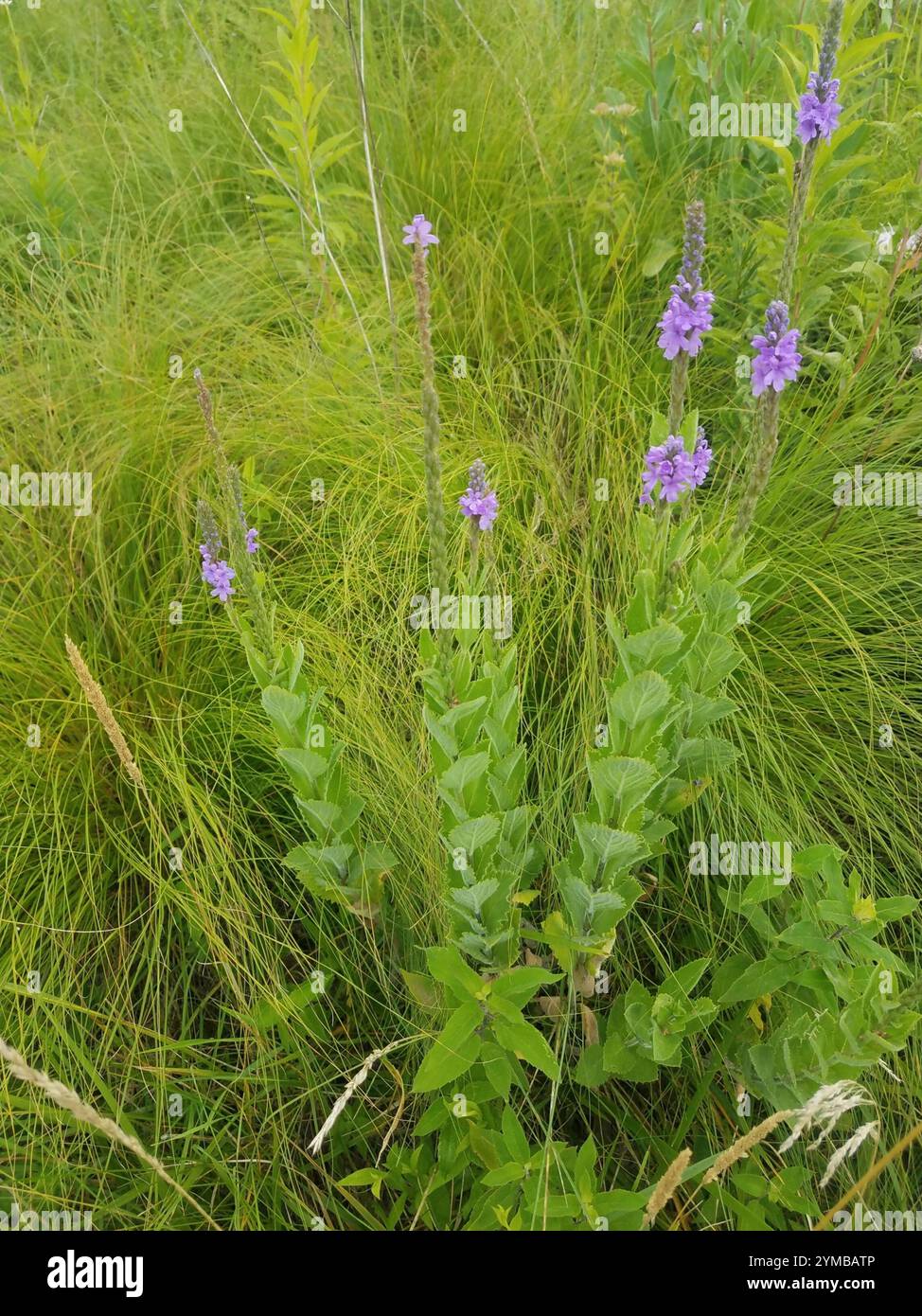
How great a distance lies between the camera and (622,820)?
165 cm

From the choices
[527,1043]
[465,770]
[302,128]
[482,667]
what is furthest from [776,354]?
[302,128]

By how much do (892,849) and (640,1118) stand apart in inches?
36.7

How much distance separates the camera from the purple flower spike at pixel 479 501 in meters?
1.62

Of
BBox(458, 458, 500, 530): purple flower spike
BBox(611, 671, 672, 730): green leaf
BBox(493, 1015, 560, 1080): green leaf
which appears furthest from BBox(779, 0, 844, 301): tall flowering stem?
BBox(493, 1015, 560, 1080): green leaf

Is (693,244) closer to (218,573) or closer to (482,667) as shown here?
(482,667)

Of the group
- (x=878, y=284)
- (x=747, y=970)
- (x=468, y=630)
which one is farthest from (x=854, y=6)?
(x=747, y=970)

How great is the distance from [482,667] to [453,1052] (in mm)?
688

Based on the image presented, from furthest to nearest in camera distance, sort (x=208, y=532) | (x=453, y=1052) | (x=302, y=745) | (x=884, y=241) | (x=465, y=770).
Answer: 1. (x=884, y=241)
2. (x=208, y=532)
3. (x=302, y=745)
4. (x=453, y=1052)
5. (x=465, y=770)

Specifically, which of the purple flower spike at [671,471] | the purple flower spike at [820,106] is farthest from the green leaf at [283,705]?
the purple flower spike at [820,106]

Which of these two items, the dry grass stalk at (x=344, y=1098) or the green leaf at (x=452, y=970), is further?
the green leaf at (x=452, y=970)

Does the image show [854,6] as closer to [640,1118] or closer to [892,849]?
[892,849]

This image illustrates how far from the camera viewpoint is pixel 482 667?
1.79m

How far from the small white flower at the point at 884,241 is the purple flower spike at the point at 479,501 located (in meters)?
1.90

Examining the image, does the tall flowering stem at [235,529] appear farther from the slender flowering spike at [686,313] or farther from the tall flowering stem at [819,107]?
the tall flowering stem at [819,107]
